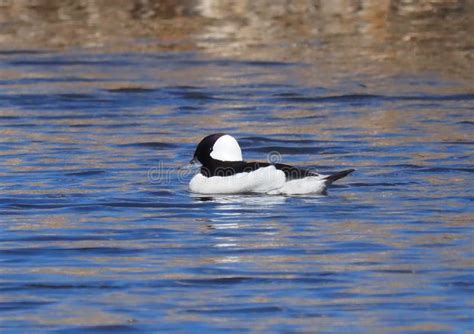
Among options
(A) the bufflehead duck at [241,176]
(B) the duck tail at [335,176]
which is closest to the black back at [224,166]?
(A) the bufflehead duck at [241,176]

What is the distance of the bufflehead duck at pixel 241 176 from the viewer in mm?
12312

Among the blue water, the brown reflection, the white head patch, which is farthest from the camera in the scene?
the brown reflection

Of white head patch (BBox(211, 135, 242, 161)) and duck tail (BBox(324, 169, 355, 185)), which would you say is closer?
duck tail (BBox(324, 169, 355, 185))

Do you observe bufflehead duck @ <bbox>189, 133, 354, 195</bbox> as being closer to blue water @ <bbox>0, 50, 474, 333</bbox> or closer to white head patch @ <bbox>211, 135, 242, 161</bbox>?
white head patch @ <bbox>211, 135, 242, 161</bbox>

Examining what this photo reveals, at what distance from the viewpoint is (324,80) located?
19.1 metres

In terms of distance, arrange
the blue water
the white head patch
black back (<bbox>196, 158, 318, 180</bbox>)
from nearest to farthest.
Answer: the blue water
black back (<bbox>196, 158, 318, 180</bbox>)
the white head patch

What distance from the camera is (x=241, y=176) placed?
12.5 metres

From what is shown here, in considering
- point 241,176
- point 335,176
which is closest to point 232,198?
point 241,176

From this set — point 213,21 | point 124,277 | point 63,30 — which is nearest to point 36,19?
point 63,30

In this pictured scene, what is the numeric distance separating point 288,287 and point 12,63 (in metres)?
12.2

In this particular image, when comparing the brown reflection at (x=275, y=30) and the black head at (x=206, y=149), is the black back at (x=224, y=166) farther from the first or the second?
the brown reflection at (x=275, y=30)

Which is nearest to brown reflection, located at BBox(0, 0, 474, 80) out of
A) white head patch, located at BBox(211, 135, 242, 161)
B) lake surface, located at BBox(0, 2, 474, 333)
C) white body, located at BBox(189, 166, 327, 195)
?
lake surface, located at BBox(0, 2, 474, 333)

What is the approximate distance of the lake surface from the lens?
8.62 m

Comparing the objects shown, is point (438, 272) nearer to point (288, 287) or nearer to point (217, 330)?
point (288, 287)
